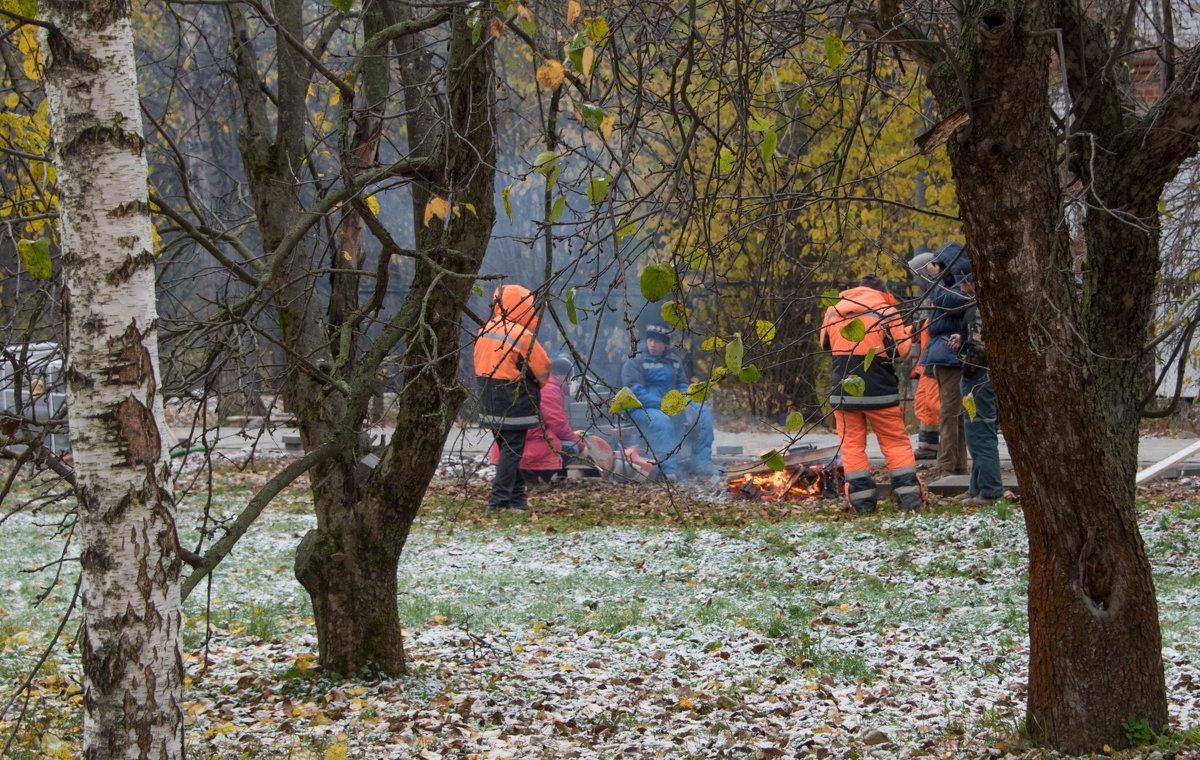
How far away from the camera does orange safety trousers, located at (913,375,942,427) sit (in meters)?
10.8

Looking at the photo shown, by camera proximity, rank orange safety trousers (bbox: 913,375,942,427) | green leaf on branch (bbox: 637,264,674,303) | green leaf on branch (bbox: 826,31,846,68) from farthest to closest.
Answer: orange safety trousers (bbox: 913,375,942,427) → green leaf on branch (bbox: 826,31,846,68) → green leaf on branch (bbox: 637,264,674,303)

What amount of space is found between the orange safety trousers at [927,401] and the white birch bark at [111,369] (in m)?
9.32

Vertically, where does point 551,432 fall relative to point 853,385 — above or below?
below

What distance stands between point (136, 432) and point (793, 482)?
8729mm

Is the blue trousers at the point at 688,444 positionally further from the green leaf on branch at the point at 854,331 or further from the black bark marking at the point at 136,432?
the black bark marking at the point at 136,432

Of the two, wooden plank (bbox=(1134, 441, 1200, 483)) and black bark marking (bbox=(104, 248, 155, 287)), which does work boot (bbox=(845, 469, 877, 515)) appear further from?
black bark marking (bbox=(104, 248, 155, 287))

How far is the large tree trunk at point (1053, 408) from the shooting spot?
10.9 ft

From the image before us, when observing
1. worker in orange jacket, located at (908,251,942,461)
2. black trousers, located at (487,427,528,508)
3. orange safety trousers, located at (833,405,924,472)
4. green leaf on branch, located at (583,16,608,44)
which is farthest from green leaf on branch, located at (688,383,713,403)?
worker in orange jacket, located at (908,251,942,461)

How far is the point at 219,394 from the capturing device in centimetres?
382

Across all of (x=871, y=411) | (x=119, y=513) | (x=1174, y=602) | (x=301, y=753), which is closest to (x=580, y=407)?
(x=871, y=411)

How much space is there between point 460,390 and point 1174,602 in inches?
175

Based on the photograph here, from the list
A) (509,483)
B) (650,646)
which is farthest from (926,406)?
(650,646)

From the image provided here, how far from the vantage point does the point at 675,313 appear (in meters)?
2.71

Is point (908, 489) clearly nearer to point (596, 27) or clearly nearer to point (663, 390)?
point (663, 390)
